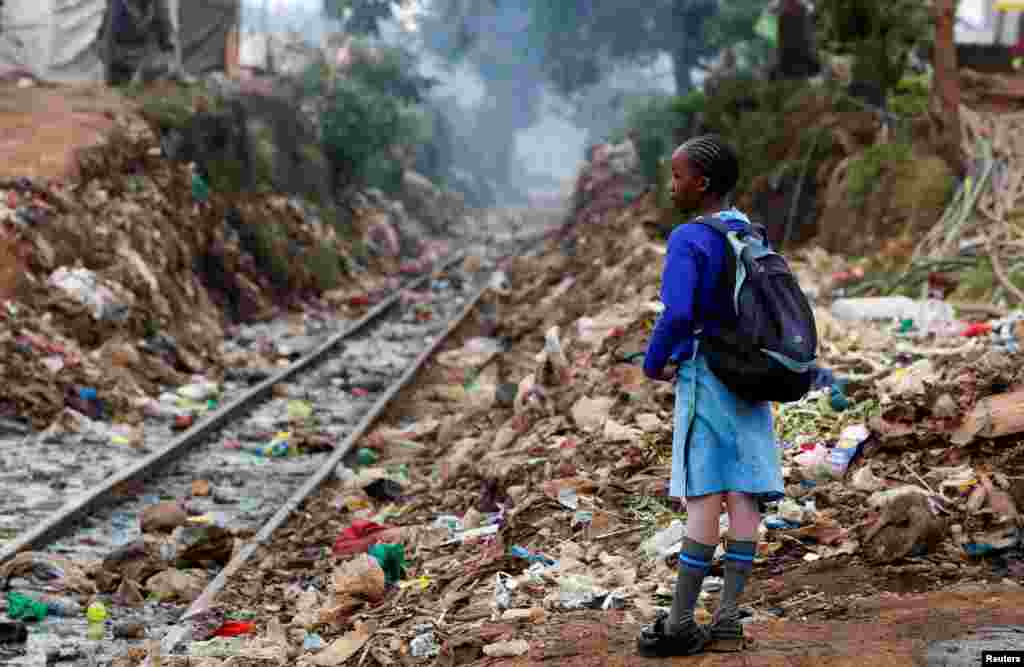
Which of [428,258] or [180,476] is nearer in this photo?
[180,476]

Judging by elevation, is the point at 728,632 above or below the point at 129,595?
above

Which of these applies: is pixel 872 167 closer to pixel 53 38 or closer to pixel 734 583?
pixel 734 583

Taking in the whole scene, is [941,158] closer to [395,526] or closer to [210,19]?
[395,526]

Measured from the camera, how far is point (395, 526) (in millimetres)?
8141

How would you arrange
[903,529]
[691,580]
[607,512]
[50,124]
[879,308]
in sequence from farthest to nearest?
[50,124] < [879,308] < [607,512] < [903,529] < [691,580]

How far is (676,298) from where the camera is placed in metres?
4.20

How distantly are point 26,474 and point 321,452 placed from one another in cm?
258

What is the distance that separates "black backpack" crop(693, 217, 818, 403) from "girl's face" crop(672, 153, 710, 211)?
174 millimetres

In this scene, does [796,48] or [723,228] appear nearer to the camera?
[723,228]

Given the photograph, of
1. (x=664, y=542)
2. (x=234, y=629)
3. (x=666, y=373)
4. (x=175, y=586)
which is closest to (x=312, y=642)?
(x=234, y=629)

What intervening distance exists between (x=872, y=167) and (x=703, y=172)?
40.6 feet

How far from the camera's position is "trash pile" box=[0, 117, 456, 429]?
1197 cm

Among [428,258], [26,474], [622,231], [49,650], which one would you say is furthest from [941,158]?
[428,258]

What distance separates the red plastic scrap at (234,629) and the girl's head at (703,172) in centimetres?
341
